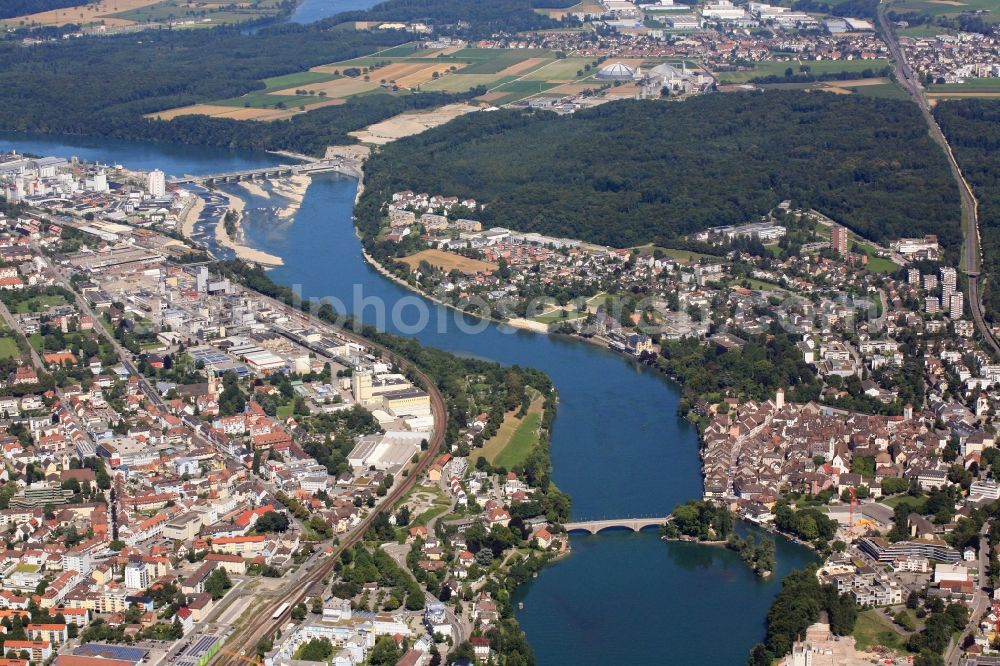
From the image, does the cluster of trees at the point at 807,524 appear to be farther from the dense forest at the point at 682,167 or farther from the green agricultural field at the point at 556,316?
the dense forest at the point at 682,167

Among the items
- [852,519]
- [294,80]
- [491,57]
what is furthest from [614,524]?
[491,57]

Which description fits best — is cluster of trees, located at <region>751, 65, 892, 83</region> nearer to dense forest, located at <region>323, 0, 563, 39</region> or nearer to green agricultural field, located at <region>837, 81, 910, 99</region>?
green agricultural field, located at <region>837, 81, 910, 99</region>

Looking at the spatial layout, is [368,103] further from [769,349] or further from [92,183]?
[769,349]

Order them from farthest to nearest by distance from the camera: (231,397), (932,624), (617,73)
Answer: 1. (617,73)
2. (231,397)
3. (932,624)

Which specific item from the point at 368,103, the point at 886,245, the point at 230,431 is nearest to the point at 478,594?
the point at 230,431

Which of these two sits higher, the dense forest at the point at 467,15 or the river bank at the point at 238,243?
the river bank at the point at 238,243

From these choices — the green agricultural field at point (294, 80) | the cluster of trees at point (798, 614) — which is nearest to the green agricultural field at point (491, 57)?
the green agricultural field at point (294, 80)

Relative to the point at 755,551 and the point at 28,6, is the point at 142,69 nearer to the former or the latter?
the point at 28,6
